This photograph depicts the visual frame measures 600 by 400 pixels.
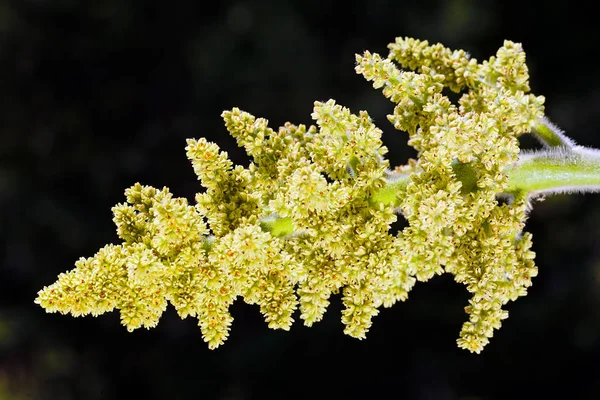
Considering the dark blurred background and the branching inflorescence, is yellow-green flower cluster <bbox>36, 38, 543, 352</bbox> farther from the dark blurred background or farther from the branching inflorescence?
the dark blurred background

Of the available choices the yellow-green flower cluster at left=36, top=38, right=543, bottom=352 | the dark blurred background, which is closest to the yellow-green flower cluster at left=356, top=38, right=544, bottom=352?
the yellow-green flower cluster at left=36, top=38, right=543, bottom=352

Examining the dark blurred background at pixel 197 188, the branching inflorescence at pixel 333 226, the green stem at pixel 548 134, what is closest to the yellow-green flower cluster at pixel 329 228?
the branching inflorescence at pixel 333 226

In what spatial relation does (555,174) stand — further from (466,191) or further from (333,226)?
(333,226)

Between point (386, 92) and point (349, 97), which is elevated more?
point (349, 97)

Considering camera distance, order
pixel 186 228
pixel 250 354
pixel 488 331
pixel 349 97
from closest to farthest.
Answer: pixel 186 228, pixel 488 331, pixel 250 354, pixel 349 97

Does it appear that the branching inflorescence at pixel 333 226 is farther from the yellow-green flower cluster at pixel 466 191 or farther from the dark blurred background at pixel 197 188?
the dark blurred background at pixel 197 188
